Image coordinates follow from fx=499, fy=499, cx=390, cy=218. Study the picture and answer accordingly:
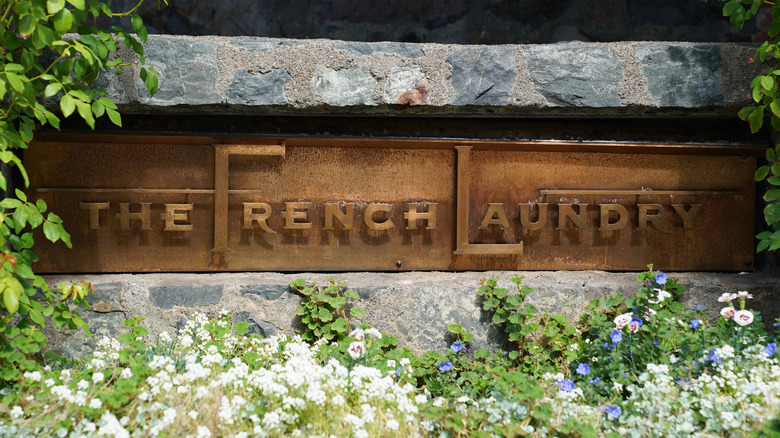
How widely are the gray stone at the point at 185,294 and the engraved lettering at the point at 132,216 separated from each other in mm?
303

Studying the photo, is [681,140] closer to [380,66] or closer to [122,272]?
[380,66]

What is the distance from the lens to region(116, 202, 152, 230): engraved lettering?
2270 mm

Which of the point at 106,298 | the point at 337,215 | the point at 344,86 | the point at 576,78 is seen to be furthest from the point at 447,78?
the point at 106,298

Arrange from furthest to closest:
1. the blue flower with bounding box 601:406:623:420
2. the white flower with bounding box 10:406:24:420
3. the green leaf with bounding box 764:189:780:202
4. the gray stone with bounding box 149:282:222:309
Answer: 1. the gray stone with bounding box 149:282:222:309
2. the green leaf with bounding box 764:189:780:202
3. the blue flower with bounding box 601:406:623:420
4. the white flower with bounding box 10:406:24:420

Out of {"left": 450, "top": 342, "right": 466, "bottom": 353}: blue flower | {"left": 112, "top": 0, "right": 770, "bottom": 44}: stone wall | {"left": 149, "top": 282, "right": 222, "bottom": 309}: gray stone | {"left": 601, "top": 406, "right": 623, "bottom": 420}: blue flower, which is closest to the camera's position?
{"left": 601, "top": 406, "right": 623, "bottom": 420}: blue flower

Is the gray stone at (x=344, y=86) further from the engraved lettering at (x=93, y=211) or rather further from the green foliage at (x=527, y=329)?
the engraved lettering at (x=93, y=211)

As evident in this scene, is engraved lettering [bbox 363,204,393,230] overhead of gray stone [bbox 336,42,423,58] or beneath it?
beneath

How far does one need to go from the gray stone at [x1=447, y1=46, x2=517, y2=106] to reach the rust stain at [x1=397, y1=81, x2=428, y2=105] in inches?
5.0

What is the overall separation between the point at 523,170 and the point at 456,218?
0.40 m

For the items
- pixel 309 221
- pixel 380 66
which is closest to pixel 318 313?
pixel 309 221

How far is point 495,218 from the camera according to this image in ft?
7.88

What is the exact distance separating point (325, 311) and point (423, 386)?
0.54m

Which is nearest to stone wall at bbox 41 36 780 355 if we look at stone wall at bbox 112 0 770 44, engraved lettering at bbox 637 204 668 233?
engraved lettering at bbox 637 204 668 233

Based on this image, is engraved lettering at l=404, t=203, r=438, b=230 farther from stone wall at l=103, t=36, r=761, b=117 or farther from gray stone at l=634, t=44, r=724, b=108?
gray stone at l=634, t=44, r=724, b=108
